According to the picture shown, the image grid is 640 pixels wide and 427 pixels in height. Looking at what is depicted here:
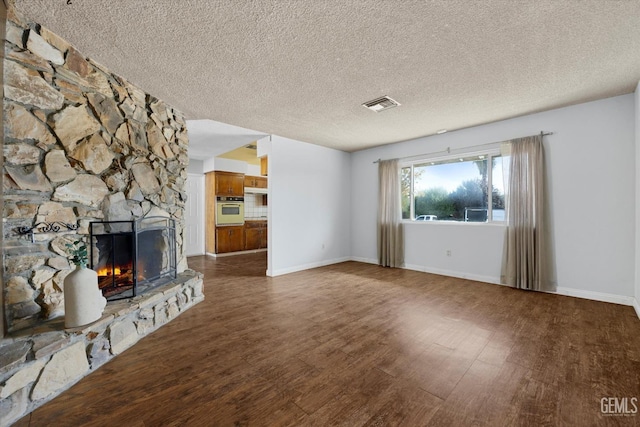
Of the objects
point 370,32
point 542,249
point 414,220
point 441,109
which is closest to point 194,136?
point 370,32

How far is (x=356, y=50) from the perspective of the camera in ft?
7.24

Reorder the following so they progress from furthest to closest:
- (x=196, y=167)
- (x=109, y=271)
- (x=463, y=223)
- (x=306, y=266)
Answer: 1. (x=196, y=167)
2. (x=306, y=266)
3. (x=463, y=223)
4. (x=109, y=271)

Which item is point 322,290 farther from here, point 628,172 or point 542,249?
point 628,172

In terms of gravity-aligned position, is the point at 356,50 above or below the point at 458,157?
above

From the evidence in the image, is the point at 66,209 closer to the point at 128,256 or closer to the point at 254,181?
the point at 128,256

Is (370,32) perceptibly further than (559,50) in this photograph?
No

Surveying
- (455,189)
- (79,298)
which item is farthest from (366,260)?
(79,298)

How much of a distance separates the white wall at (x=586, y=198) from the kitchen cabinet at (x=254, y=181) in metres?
5.60

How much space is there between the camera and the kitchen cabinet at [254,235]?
24.6 ft

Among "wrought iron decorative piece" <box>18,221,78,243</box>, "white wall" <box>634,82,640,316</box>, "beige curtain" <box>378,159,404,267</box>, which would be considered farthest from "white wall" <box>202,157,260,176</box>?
"white wall" <box>634,82,640,316</box>

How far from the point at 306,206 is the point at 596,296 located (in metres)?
4.56

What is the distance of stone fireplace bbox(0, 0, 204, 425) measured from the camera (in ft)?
5.59

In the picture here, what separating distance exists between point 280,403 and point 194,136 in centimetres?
452

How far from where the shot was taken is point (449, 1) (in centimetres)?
170
